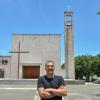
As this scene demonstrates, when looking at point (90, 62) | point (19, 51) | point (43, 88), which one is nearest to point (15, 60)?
point (19, 51)

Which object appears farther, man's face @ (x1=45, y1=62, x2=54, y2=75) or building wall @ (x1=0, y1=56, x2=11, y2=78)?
building wall @ (x1=0, y1=56, x2=11, y2=78)

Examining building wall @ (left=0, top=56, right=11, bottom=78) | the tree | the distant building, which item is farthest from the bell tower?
the tree

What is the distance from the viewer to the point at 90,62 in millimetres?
92875

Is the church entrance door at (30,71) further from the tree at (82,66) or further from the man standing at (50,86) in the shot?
the man standing at (50,86)

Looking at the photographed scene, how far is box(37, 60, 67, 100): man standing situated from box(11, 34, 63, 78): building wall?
54.7 m

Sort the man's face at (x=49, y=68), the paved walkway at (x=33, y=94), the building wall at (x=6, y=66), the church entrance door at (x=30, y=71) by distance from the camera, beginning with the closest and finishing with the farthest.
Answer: the man's face at (x=49, y=68)
the paved walkway at (x=33, y=94)
the church entrance door at (x=30, y=71)
the building wall at (x=6, y=66)

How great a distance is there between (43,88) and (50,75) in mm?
242

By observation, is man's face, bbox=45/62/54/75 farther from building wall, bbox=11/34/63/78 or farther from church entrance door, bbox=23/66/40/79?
church entrance door, bbox=23/66/40/79

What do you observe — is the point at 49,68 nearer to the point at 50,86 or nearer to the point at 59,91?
the point at 50,86

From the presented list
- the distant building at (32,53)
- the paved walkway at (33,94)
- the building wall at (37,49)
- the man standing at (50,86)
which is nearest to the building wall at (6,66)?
the distant building at (32,53)

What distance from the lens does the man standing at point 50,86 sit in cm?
551

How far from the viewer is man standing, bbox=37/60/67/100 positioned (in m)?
5.51

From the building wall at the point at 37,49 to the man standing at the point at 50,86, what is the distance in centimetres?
5471

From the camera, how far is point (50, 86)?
221 inches
